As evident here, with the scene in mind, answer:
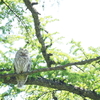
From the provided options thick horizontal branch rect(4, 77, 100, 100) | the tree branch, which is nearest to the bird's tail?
thick horizontal branch rect(4, 77, 100, 100)

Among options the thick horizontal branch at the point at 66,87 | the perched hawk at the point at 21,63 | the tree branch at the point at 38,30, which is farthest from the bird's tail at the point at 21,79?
the tree branch at the point at 38,30

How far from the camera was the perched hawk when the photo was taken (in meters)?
5.68

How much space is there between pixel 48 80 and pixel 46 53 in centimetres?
76

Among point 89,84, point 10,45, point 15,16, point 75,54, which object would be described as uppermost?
point 15,16

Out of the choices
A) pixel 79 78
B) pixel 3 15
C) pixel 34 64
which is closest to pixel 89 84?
pixel 79 78

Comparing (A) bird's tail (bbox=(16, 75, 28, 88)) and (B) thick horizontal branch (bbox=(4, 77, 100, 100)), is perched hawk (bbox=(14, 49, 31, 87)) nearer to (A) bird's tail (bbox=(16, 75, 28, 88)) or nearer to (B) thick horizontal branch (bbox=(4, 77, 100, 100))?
(A) bird's tail (bbox=(16, 75, 28, 88))

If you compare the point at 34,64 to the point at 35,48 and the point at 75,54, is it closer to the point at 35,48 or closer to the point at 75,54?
the point at 35,48

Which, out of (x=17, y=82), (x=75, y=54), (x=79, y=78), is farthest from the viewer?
(x=75, y=54)

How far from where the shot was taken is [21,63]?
5785 mm

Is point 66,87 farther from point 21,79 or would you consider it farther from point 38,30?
point 38,30

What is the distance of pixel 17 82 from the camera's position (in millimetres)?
5707

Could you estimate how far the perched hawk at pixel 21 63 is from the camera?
5684 millimetres

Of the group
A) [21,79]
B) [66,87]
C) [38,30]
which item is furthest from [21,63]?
[66,87]

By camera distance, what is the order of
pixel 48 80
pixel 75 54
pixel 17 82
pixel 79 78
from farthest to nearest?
1. pixel 75 54
2. pixel 48 80
3. pixel 17 82
4. pixel 79 78
